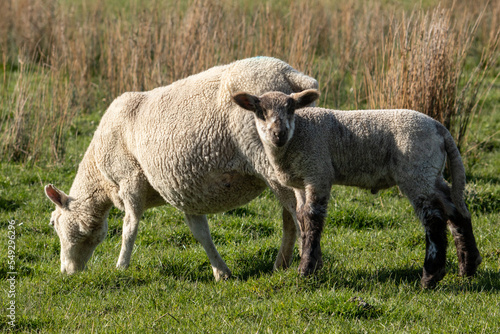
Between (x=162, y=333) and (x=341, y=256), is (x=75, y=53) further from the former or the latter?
(x=162, y=333)

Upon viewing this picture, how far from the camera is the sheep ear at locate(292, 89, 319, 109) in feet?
15.0

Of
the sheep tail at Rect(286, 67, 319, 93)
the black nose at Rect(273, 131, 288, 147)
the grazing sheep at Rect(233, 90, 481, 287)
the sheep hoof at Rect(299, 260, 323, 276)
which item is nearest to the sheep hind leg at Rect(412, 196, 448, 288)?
the grazing sheep at Rect(233, 90, 481, 287)

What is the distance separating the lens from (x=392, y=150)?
471 centimetres

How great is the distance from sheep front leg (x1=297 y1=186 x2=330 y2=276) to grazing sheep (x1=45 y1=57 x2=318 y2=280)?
0.45 m

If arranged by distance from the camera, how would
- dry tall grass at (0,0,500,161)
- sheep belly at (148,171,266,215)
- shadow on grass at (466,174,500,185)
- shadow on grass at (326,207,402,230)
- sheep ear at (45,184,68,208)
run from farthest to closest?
shadow on grass at (466,174,500,185), dry tall grass at (0,0,500,161), shadow on grass at (326,207,402,230), sheep ear at (45,184,68,208), sheep belly at (148,171,266,215)

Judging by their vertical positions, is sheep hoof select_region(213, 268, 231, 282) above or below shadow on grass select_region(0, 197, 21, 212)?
above

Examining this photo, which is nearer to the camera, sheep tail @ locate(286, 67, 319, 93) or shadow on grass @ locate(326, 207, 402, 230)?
sheep tail @ locate(286, 67, 319, 93)

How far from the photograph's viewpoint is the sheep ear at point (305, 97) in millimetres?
4575

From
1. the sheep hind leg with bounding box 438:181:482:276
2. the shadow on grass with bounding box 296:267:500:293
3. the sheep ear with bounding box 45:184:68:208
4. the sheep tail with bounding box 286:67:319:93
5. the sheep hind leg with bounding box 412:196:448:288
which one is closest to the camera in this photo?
the sheep hind leg with bounding box 412:196:448:288

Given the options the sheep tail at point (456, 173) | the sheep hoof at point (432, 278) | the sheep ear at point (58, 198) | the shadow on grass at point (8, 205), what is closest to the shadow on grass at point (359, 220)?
the sheep tail at point (456, 173)

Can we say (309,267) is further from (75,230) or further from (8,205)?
(8,205)

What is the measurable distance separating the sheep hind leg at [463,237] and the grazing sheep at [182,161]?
4.20 ft

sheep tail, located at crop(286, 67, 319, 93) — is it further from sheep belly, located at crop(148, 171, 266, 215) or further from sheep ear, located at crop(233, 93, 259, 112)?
sheep belly, located at crop(148, 171, 266, 215)

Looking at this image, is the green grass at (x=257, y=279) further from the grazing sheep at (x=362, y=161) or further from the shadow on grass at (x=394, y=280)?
the grazing sheep at (x=362, y=161)
